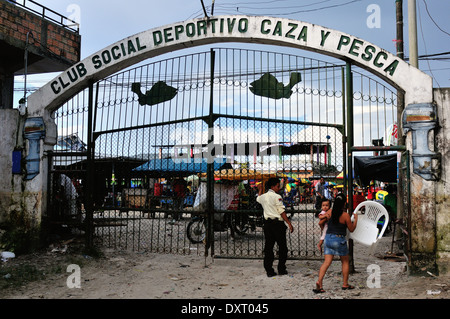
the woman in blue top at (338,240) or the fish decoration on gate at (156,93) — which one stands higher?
the fish decoration on gate at (156,93)

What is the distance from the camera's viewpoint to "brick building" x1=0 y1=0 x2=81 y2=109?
11750 millimetres

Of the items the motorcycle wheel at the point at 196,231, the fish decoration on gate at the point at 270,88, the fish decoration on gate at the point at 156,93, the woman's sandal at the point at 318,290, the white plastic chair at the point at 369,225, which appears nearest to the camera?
the woman's sandal at the point at 318,290

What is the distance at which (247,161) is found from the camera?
652 centimetres

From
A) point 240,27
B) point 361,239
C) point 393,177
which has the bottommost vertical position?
point 361,239

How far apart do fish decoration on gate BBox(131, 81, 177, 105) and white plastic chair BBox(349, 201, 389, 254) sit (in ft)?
12.7

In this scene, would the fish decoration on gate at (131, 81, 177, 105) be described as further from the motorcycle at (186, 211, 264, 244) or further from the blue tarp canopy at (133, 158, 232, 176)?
the motorcycle at (186, 211, 264, 244)

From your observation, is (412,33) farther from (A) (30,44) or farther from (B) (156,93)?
(A) (30,44)

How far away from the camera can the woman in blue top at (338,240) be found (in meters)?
5.00

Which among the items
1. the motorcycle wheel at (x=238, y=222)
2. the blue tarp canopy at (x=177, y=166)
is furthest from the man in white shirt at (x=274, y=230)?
the motorcycle wheel at (x=238, y=222)

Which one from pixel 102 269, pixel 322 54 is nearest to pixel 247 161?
pixel 322 54

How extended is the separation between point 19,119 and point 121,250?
131 inches

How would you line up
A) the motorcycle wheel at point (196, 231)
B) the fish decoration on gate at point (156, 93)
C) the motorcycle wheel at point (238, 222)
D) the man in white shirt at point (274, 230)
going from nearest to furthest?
1. the man in white shirt at point (274, 230)
2. the fish decoration on gate at point (156, 93)
3. the motorcycle wheel at point (196, 231)
4. the motorcycle wheel at point (238, 222)

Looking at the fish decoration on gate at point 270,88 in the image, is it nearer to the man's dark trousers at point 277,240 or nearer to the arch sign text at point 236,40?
the arch sign text at point 236,40
